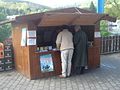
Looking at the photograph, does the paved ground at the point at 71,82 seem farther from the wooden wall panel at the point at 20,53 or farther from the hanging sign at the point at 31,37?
the hanging sign at the point at 31,37

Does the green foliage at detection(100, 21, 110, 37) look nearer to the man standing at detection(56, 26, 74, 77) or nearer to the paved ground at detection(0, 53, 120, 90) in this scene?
the paved ground at detection(0, 53, 120, 90)

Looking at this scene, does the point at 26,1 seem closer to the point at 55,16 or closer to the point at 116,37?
the point at 116,37

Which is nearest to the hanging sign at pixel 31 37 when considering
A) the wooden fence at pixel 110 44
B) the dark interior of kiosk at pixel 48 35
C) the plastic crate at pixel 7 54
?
the dark interior of kiosk at pixel 48 35

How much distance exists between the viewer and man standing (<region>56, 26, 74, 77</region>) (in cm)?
977

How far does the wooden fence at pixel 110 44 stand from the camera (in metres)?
15.1

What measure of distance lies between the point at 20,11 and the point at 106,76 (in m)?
12.1

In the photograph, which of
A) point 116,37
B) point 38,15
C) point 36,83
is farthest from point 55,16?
point 116,37

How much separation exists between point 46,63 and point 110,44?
6.24 m

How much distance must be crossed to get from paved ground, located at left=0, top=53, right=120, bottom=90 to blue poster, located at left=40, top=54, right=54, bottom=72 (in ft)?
1.17

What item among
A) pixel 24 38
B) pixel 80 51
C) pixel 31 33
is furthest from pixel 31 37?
pixel 80 51

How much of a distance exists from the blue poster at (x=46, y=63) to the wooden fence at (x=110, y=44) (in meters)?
5.53

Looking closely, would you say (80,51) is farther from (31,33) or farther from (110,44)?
(110,44)

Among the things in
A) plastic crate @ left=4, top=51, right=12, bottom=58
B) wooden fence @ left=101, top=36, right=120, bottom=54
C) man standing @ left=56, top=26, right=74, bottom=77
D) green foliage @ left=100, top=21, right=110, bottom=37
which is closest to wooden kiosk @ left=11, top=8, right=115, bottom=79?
plastic crate @ left=4, top=51, right=12, bottom=58

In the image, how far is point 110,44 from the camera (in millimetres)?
15383
